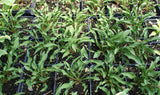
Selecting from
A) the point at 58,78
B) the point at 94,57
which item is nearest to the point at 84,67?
the point at 94,57

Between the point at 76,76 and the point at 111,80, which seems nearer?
the point at 111,80

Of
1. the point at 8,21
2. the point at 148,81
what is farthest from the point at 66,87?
the point at 8,21

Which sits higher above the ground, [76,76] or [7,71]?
[7,71]

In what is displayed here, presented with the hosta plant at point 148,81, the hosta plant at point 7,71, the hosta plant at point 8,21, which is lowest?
the hosta plant at point 148,81

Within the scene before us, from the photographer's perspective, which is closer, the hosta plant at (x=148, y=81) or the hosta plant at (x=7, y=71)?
the hosta plant at (x=148, y=81)

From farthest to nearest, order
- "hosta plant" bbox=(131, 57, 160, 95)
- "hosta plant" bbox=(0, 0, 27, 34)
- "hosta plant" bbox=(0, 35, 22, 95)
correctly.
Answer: "hosta plant" bbox=(0, 0, 27, 34) < "hosta plant" bbox=(0, 35, 22, 95) < "hosta plant" bbox=(131, 57, 160, 95)

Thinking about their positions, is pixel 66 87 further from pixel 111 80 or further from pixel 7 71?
pixel 7 71

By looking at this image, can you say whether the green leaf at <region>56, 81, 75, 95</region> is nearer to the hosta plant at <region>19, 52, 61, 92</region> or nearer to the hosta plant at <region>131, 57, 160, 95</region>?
the hosta plant at <region>19, 52, 61, 92</region>

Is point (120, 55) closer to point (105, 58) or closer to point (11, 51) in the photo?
point (105, 58)

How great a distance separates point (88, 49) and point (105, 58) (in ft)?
0.80

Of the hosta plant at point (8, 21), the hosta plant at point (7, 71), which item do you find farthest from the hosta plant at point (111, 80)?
the hosta plant at point (8, 21)

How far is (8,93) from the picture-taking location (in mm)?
2041

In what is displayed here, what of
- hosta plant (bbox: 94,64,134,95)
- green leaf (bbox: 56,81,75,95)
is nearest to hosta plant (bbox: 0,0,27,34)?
green leaf (bbox: 56,81,75,95)

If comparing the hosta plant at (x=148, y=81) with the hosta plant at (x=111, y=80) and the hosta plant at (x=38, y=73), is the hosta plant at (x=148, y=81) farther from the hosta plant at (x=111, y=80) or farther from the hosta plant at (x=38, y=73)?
the hosta plant at (x=38, y=73)
